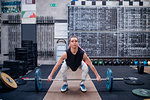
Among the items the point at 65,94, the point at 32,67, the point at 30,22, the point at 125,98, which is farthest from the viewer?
the point at 30,22

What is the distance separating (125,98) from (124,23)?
375 cm

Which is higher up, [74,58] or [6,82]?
[74,58]

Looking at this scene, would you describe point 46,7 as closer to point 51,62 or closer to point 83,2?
point 83,2

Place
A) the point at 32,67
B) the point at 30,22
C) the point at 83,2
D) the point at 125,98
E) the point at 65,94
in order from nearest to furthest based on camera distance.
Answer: the point at 125,98 < the point at 65,94 < the point at 32,67 < the point at 83,2 < the point at 30,22

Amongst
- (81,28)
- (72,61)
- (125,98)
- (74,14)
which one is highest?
(74,14)

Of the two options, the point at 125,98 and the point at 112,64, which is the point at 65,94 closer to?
the point at 125,98

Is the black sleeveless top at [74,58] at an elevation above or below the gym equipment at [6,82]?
above

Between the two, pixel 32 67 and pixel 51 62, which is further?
pixel 51 62

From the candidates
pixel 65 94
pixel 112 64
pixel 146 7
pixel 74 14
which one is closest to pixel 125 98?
pixel 65 94

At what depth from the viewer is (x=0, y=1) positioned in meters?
5.32

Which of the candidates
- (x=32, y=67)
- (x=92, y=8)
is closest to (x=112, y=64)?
(x=92, y=8)

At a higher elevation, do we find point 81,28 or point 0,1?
point 0,1

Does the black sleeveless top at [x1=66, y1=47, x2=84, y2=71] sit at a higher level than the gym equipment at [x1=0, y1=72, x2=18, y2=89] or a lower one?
higher

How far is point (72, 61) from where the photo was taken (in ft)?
7.12
